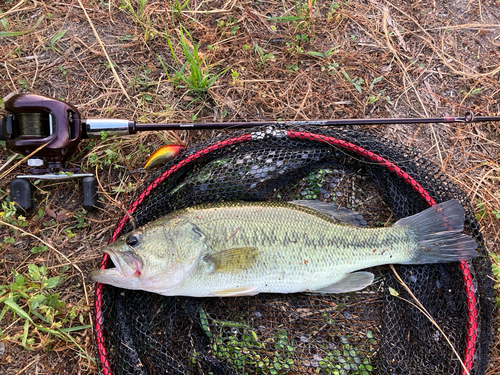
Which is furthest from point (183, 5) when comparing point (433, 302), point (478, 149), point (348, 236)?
point (433, 302)

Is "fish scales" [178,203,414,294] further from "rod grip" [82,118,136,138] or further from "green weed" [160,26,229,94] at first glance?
→ "green weed" [160,26,229,94]

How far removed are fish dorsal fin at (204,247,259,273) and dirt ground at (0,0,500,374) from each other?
1.09m

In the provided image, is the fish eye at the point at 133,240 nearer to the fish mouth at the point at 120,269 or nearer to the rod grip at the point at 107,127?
the fish mouth at the point at 120,269

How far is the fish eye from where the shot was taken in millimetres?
2375

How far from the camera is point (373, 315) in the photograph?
8.93ft

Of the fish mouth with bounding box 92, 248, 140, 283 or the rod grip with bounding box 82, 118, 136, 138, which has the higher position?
the rod grip with bounding box 82, 118, 136, 138

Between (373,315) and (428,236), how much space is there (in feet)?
2.49

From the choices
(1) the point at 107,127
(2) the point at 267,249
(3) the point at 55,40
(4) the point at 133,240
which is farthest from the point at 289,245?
(3) the point at 55,40

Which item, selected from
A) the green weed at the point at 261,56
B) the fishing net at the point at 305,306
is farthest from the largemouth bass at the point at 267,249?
the green weed at the point at 261,56

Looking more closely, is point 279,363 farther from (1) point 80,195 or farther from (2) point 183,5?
(2) point 183,5

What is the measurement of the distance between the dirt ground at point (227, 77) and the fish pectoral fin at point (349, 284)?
1419 millimetres

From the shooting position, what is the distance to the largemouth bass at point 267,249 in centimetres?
237

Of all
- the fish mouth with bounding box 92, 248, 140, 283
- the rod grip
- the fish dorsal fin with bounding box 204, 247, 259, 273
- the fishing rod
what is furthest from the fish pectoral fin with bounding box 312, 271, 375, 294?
the rod grip

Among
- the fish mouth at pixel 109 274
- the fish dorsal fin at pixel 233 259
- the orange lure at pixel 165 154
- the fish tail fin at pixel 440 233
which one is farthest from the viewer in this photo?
the orange lure at pixel 165 154
